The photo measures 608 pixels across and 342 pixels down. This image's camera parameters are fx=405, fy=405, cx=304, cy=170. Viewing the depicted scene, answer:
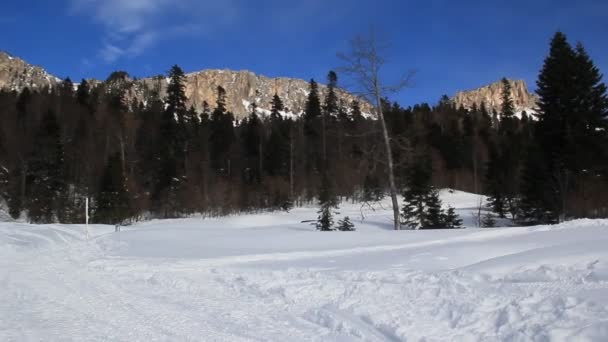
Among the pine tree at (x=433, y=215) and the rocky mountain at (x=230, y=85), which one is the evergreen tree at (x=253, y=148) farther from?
the rocky mountain at (x=230, y=85)

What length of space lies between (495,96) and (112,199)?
165559 millimetres

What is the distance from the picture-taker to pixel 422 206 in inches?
1110

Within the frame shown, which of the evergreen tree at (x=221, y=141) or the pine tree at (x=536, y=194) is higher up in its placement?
the evergreen tree at (x=221, y=141)

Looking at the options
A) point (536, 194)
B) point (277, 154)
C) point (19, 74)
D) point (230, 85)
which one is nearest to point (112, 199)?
point (277, 154)

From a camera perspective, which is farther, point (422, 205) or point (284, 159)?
point (284, 159)

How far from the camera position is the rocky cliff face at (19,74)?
116 meters

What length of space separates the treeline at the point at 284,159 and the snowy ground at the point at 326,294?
7974 millimetres

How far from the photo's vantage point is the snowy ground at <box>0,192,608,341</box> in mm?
4371

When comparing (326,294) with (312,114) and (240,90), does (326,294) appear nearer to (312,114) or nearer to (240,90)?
(312,114)

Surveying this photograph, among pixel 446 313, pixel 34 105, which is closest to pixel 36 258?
pixel 446 313

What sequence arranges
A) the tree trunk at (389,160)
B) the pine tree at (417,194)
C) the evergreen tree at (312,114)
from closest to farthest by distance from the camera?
1. the tree trunk at (389,160)
2. the pine tree at (417,194)
3. the evergreen tree at (312,114)

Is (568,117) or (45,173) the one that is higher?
(568,117)

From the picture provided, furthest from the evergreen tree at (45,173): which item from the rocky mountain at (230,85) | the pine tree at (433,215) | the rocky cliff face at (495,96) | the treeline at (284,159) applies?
the rocky cliff face at (495,96)

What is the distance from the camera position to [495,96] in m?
166
